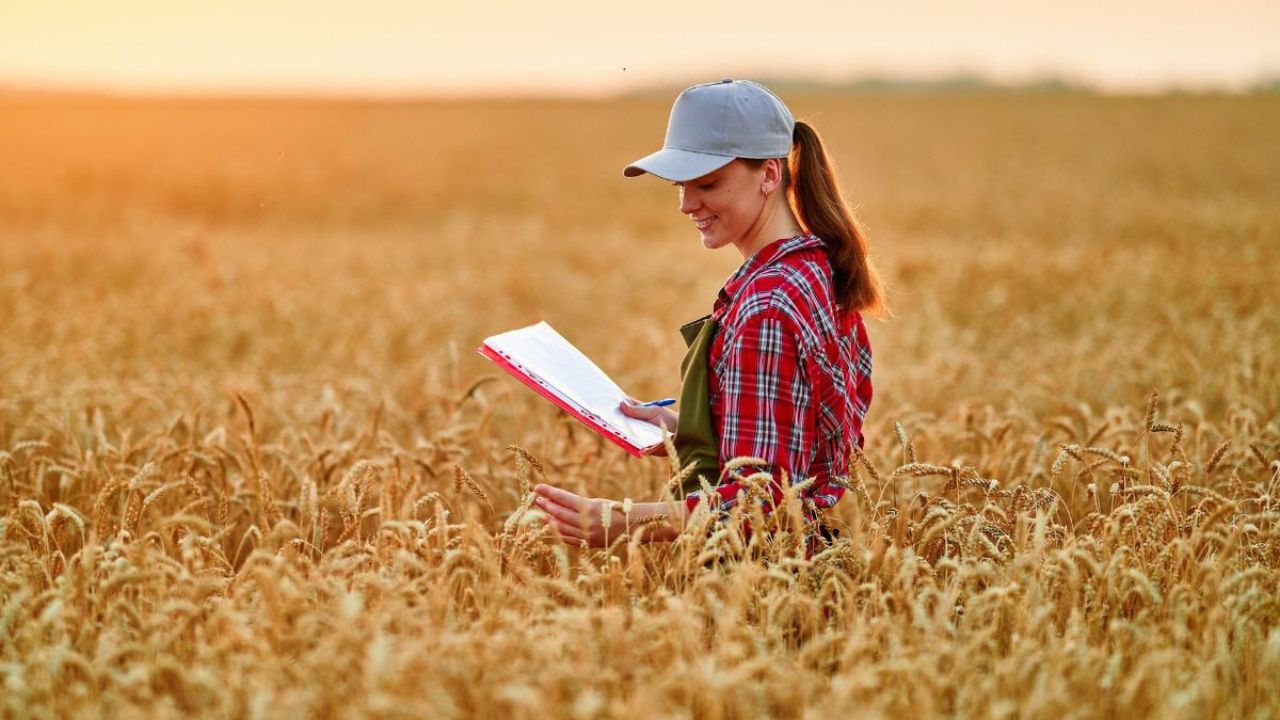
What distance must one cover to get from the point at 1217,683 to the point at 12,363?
6.40m

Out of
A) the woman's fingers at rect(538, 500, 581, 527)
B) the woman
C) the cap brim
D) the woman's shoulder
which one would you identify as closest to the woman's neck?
the woman

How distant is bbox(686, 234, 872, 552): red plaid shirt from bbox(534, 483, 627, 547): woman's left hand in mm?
217

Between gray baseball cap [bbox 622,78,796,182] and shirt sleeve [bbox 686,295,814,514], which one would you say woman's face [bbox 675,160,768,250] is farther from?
shirt sleeve [bbox 686,295,814,514]

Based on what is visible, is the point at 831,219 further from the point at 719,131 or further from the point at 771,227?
the point at 719,131

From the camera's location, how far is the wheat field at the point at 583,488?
104 inches

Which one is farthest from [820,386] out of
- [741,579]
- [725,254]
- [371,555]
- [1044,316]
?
[725,254]

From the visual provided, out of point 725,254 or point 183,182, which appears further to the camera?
point 183,182

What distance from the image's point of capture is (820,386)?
3.19 meters

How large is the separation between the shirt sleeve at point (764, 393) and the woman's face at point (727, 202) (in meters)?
0.31

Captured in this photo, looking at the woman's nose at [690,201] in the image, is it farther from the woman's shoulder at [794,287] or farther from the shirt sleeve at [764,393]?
the shirt sleeve at [764,393]

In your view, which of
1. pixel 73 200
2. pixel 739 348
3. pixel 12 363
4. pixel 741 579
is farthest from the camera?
pixel 73 200

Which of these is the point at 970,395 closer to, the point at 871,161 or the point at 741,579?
the point at 741,579

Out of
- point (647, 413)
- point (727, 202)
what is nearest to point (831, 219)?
point (727, 202)

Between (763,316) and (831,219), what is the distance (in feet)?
1.57
